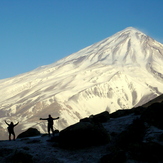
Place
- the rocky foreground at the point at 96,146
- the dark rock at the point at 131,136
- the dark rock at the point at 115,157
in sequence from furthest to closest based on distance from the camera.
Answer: the dark rock at the point at 131,136
the rocky foreground at the point at 96,146
the dark rock at the point at 115,157

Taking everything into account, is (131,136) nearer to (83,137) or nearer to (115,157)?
(83,137)

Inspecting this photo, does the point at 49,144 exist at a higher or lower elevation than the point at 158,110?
lower

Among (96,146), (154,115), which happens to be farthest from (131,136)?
(154,115)

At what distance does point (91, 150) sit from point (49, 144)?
3596 millimetres

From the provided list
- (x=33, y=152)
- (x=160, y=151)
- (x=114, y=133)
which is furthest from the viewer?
(x=114, y=133)

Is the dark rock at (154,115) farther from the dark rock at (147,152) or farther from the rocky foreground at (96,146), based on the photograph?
the dark rock at (147,152)

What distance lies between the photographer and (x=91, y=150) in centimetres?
2498

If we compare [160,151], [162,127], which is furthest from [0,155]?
[162,127]

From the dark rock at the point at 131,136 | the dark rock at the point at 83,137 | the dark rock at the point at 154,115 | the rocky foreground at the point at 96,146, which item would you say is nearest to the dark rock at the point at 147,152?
the rocky foreground at the point at 96,146

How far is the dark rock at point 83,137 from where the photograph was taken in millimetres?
25953

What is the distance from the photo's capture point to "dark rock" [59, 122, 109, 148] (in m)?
26.0

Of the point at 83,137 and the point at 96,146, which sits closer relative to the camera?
the point at 96,146

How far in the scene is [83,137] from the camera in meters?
26.0

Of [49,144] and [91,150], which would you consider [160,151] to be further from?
[49,144]
